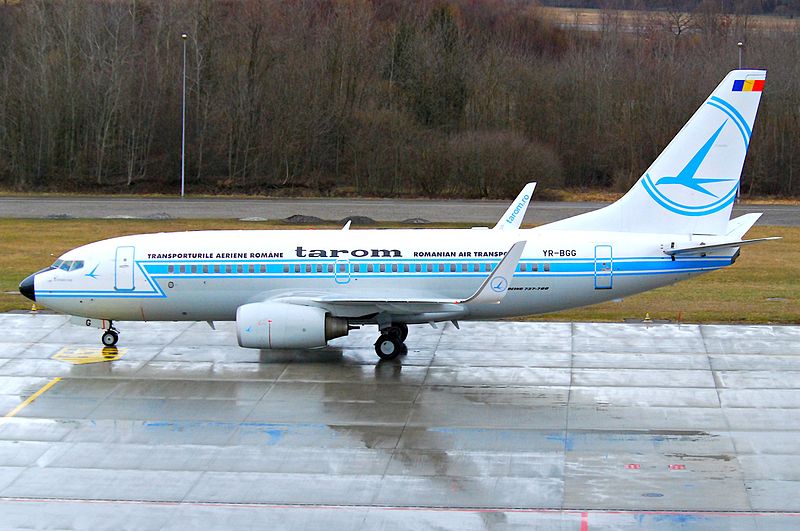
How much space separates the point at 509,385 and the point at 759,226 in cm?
3539

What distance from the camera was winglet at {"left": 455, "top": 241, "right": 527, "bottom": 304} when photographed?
25719mm

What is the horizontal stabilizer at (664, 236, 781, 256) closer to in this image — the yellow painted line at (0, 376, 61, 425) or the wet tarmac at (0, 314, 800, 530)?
the wet tarmac at (0, 314, 800, 530)

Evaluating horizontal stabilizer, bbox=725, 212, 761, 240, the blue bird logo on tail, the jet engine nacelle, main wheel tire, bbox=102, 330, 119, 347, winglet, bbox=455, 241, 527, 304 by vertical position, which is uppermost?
the blue bird logo on tail

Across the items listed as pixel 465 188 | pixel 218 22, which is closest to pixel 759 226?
pixel 465 188

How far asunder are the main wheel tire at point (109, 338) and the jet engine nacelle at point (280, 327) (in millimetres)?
4823

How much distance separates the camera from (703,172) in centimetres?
2850

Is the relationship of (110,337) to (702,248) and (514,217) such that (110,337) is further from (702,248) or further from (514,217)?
(702,248)

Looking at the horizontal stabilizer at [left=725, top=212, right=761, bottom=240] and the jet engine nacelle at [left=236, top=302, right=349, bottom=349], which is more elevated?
the horizontal stabilizer at [left=725, top=212, right=761, bottom=240]

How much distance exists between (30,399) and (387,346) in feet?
29.0

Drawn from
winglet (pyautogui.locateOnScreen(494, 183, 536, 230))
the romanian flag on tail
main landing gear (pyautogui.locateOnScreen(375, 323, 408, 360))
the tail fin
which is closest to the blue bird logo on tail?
the tail fin

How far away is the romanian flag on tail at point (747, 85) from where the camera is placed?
2802 cm

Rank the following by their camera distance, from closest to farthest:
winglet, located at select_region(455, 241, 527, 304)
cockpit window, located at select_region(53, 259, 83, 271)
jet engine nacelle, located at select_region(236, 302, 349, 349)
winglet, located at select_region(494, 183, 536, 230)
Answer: winglet, located at select_region(455, 241, 527, 304), jet engine nacelle, located at select_region(236, 302, 349, 349), cockpit window, located at select_region(53, 259, 83, 271), winglet, located at select_region(494, 183, 536, 230)

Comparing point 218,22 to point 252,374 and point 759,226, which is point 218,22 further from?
point 252,374

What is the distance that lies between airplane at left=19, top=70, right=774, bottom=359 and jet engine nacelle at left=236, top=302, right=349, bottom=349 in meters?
0.43
